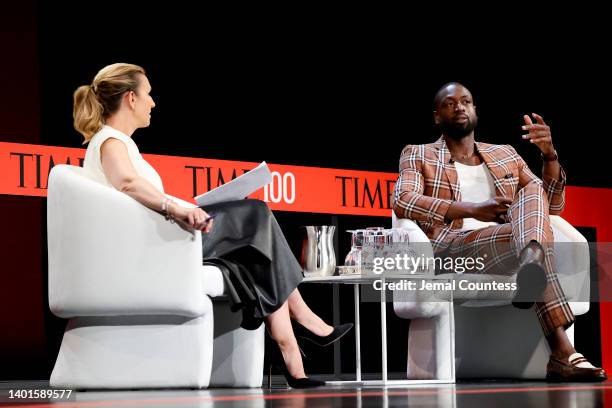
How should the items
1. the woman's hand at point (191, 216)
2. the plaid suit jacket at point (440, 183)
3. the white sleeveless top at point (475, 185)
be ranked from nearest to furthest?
the woman's hand at point (191, 216), the plaid suit jacket at point (440, 183), the white sleeveless top at point (475, 185)

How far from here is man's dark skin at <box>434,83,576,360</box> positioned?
320 centimetres

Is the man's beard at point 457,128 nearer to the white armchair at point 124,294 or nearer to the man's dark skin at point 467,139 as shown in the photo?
the man's dark skin at point 467,139

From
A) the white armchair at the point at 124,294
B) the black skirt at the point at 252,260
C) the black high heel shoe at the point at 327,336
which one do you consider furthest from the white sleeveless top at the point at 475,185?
the white armchair at the point at 124,294

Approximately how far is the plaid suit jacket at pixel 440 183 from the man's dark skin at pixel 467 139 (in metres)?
0.04

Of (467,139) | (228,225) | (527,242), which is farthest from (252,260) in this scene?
(467,139)

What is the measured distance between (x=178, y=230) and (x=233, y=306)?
297 millimetres

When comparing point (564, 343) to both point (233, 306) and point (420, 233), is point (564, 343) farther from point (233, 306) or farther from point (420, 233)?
point (233, 306)

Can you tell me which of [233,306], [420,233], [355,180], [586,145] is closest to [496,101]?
[586,145]

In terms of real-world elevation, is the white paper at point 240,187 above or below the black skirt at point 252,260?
above

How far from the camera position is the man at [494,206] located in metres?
2.99

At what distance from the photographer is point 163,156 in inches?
174

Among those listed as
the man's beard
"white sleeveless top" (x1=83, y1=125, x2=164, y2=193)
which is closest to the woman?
"white sleeveless top" (x1=83, y1=125, x2=164, y2=193)

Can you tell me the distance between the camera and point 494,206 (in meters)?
3.17

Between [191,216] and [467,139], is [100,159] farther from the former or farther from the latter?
[467,139]
